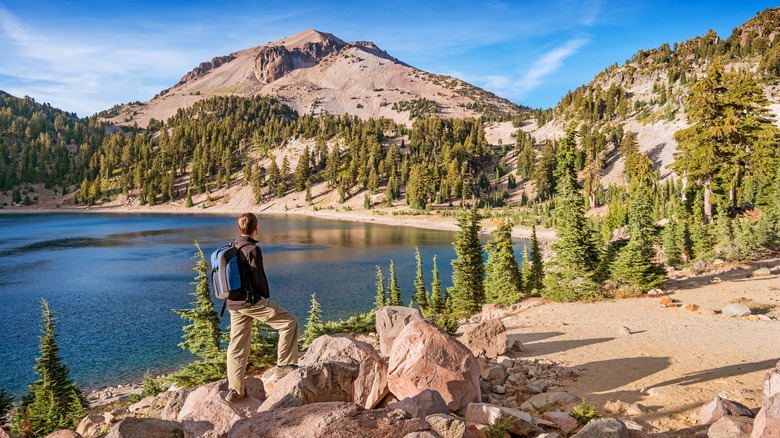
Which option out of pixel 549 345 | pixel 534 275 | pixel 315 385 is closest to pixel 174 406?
pixel 315 385

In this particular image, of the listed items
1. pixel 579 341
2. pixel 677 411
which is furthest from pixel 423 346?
Answer: pixel 579 341

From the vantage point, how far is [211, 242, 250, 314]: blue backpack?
613 cm

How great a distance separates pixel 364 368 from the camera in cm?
724

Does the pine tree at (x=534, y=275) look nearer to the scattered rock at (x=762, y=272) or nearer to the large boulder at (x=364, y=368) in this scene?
the scattered rock at (x=762, y=272)

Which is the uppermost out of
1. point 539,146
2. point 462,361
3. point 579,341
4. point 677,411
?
point 539,146

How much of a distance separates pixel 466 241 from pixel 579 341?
15.2 metres

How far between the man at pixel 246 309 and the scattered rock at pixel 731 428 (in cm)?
620

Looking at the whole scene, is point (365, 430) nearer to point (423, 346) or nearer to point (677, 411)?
point (423, 346)

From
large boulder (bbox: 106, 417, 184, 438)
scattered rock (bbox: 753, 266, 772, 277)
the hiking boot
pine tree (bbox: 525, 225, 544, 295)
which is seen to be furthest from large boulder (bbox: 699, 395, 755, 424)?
pine tree (bbox: 525, 225, 544, 295)

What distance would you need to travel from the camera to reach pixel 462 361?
729 centimetres

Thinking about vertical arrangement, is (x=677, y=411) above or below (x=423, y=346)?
below

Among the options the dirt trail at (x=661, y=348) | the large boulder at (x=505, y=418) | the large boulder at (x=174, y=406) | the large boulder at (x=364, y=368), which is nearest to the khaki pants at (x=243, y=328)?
the large boulder at (x=364, y=368)

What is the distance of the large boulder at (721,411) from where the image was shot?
19.1 feet

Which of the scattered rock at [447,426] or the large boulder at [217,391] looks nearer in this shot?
the scattered rock at [447,426]
